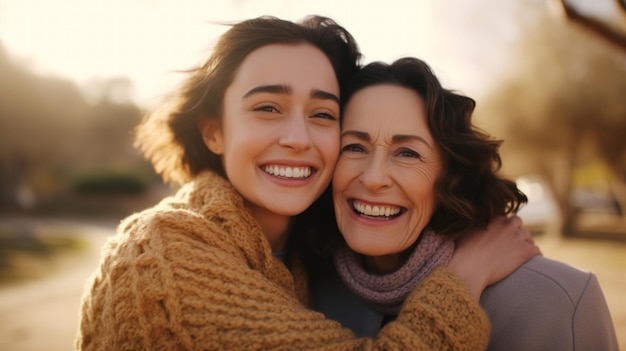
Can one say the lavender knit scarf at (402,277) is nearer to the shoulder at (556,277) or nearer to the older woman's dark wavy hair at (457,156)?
the older woman's dark wavy hair at (457,156)

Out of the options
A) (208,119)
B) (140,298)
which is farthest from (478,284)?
(208,119)

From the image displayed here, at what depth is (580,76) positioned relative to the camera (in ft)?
43.9

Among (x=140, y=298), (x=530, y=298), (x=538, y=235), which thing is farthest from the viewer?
(x=538, y=235)

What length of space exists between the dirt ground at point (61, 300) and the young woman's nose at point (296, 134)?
4558 mm

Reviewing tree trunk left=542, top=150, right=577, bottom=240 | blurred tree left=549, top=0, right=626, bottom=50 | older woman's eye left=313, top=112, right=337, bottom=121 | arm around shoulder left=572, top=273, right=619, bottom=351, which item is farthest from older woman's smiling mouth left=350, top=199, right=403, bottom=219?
tree trunk left=542, top=150, right=577, bottom=240

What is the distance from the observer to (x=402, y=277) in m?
2.48

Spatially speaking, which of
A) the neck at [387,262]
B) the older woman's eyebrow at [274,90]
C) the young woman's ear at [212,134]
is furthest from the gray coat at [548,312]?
the young woman's ear at [212,134]

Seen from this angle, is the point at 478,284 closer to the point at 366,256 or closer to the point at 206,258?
the point at 366,256

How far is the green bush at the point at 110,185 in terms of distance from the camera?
77.8ft

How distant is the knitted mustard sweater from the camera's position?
1914 mm

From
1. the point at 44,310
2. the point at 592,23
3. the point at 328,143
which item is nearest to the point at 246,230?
the point at 328,143

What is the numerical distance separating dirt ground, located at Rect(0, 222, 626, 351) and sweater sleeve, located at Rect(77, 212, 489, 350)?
169 inches

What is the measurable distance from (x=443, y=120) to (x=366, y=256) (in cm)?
90

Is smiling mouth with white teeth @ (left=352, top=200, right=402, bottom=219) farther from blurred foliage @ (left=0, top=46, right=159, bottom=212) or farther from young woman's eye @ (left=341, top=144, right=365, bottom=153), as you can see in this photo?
blurred foliage @ (left=0, top=46, right=159, bottom=212)
